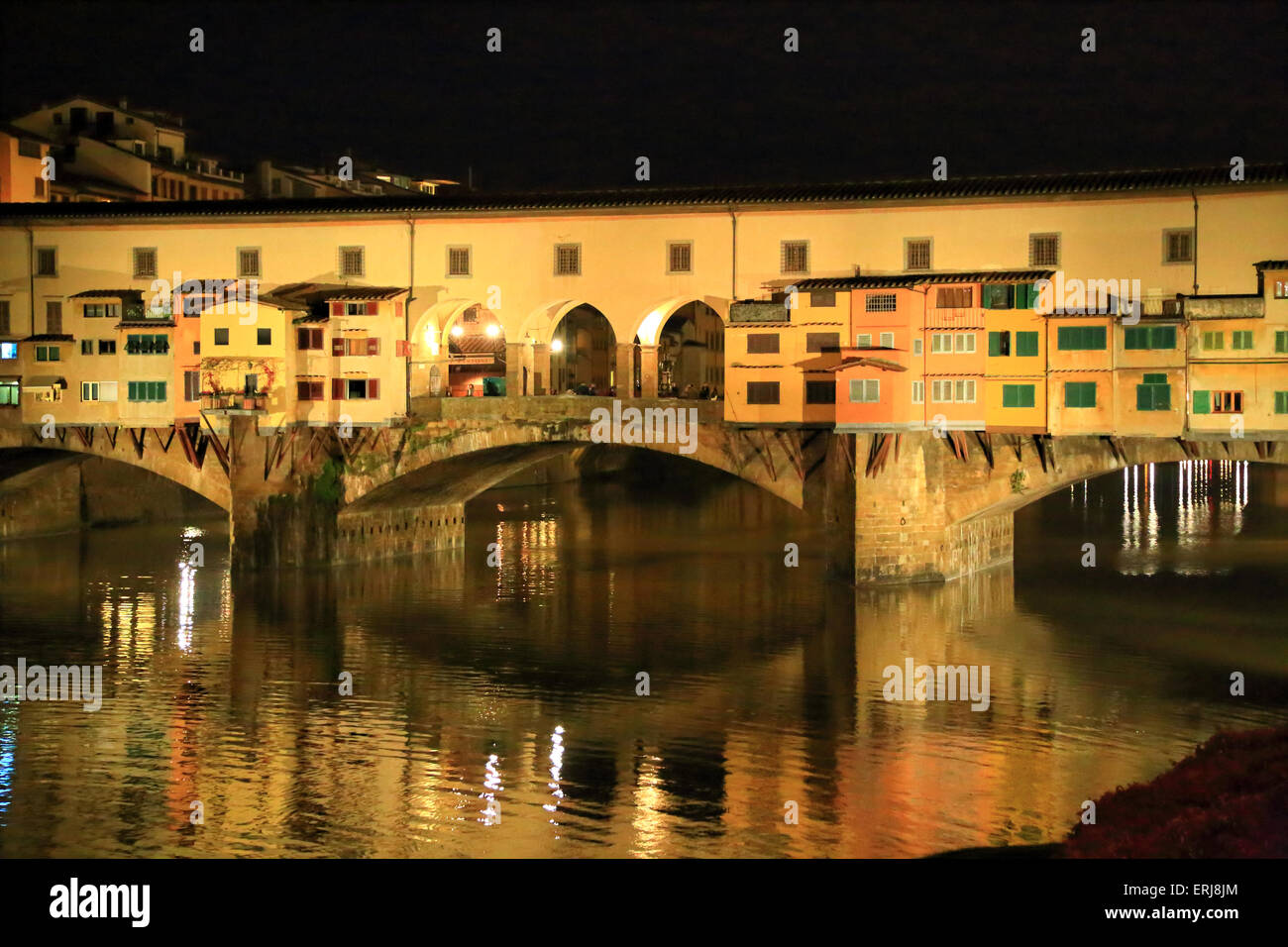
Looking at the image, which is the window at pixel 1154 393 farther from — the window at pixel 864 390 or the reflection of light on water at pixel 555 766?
the reflection of light on water at pixel 555 766

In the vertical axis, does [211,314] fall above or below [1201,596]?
above

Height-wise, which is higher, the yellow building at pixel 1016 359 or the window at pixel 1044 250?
the window at pixel 1044 250

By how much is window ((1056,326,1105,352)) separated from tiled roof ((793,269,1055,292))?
1323 mm

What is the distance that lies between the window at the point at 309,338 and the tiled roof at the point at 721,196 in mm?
3291

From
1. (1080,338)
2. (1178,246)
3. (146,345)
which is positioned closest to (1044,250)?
(1080,338)

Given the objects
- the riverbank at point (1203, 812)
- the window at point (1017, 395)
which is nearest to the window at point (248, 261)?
the window at point (1017, 395)

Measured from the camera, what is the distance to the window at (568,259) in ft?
130

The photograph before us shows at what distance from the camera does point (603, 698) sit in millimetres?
26656

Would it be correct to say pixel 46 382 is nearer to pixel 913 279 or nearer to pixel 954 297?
pixel 913 279

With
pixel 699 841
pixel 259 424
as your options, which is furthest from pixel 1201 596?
pixel 259 424

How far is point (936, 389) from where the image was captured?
36.5 meters

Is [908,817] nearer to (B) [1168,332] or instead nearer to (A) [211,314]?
(B) [1168,332]

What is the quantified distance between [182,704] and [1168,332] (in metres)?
22.4
